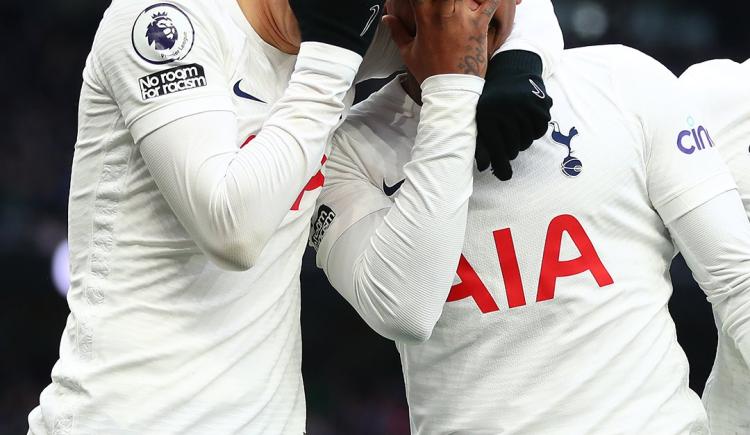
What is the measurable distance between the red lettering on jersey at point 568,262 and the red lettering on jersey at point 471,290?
10 cm

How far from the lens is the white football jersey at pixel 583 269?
2.20m

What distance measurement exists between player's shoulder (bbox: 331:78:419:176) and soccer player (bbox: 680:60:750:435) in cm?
63

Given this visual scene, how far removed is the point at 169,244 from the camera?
2.00 m

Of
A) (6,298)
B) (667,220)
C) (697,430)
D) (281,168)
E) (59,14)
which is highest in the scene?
(281,168)

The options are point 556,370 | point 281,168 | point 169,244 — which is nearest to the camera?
point 281,168

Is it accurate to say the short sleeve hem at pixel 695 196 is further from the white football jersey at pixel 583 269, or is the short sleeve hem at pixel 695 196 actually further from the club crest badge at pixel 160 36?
the club crest badge at pixel 160 36

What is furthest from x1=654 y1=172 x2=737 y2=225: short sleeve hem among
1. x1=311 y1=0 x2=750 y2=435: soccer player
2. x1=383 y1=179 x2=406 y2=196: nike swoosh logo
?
x1=383 y1=179 x2=406 y2=196: nike swoosh logo

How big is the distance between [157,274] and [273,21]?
53 centimetres

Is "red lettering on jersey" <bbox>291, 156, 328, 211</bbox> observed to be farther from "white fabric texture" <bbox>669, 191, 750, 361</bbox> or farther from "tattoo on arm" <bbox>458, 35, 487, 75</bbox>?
"white fabric texture" <bbox>669, 191, 750, 361</bbox>

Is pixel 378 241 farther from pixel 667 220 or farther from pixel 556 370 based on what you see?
pixel 667 220

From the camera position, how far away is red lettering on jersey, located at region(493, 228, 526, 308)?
7.32ft

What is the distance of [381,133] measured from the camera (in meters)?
2.39

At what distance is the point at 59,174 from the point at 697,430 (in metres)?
5.75

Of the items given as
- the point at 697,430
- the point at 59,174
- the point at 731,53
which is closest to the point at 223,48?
the point at 697,430
